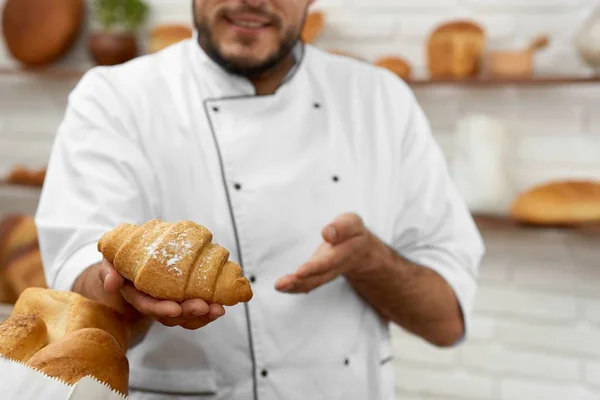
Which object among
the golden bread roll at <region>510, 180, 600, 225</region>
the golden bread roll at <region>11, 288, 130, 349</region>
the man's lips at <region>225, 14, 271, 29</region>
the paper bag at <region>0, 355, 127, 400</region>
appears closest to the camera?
the paper bag at <region>0, 355, 127, 400</region>

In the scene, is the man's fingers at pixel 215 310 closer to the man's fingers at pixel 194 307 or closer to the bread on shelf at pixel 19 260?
the man's fingers at pixel 194 307

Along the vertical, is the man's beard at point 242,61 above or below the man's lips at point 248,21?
below

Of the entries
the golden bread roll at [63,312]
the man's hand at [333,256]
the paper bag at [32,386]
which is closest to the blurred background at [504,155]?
the man's hand at [333,256]

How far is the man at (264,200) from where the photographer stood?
1186 millimetres

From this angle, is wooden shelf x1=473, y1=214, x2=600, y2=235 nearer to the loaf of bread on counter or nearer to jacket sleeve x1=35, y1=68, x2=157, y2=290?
jacket sleeve x1=35, y1=68, x2=157, y2=290

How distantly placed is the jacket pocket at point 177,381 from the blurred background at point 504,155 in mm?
1219

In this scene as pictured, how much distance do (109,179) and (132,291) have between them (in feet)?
1.73

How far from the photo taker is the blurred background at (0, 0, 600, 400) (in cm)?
213

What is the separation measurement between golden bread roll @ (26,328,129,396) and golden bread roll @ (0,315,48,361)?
16mm

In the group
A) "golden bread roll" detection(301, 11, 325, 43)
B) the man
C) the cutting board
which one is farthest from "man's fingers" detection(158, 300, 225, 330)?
the cutting board

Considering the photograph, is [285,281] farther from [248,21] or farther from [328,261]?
[248,21]

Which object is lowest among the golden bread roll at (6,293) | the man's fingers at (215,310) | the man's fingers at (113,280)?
the golden bread roll at (6,293)

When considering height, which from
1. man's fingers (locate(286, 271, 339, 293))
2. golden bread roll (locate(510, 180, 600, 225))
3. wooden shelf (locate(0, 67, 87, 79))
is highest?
man's fingers (locate(286, 271, 339, 293))

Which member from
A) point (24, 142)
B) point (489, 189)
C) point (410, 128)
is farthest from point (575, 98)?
point (24, 142)
